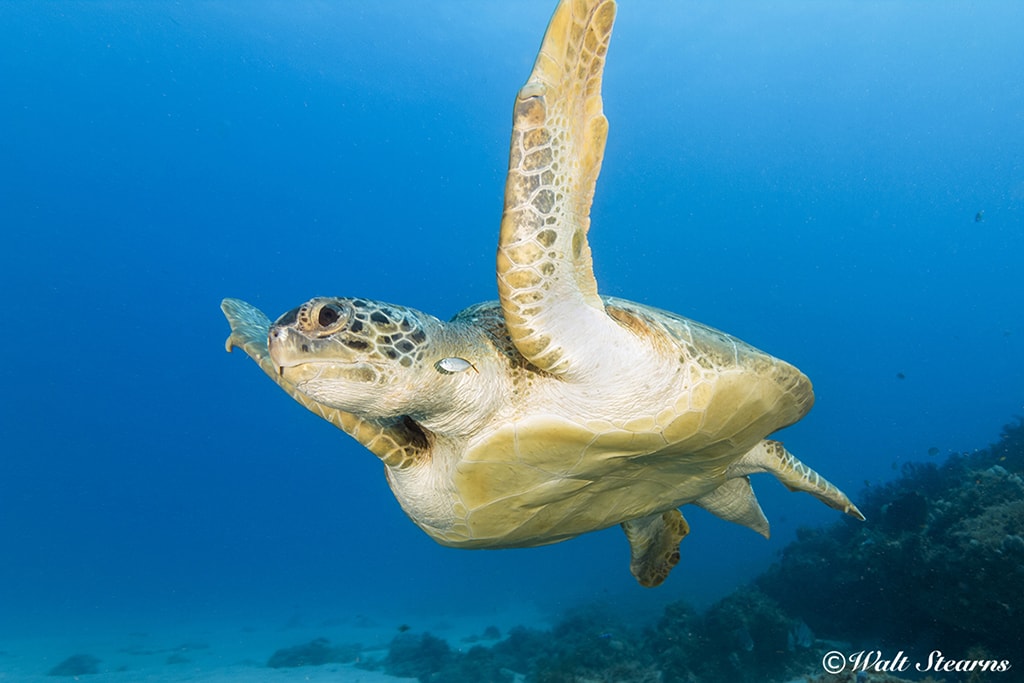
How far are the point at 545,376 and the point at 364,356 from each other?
34.1 inches

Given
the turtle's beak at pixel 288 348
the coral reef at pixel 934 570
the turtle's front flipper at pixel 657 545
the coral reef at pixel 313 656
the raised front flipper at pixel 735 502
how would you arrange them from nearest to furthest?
the turtle's beak at pixel 288 348 < the raised front flipper at pixel 735 502 < the turtle's front flipper at pixel 657 545 < the coral reef at pixel 934 570 < the coral reef at pixel 313 656

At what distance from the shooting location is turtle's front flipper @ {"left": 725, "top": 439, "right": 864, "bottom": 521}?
3402 millimetres

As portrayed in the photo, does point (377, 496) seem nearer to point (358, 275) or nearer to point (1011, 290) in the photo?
point (358, 275)

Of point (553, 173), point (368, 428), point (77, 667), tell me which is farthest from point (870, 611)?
point (77, 667)

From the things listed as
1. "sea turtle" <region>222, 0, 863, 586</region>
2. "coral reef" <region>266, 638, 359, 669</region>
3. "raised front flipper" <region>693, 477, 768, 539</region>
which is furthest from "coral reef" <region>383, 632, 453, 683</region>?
"sea turtle" <region>222, 0, 863, 586</region>

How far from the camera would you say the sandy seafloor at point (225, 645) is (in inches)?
479

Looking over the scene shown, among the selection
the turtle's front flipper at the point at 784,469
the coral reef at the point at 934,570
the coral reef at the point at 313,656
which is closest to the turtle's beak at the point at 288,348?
the turtle's front flipper at the point at 784,469

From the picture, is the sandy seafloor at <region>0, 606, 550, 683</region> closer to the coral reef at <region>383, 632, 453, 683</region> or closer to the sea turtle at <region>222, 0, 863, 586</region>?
the coral reef at <region>383, 632, 453, 683</region>

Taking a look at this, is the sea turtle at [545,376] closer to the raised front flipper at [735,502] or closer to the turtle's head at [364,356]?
the turtle's head at [364,356]

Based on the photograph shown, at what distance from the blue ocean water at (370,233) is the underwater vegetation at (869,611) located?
42.7ft

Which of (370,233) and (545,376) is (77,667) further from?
(370,233)

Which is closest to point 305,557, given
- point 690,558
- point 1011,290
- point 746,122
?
point 690,558

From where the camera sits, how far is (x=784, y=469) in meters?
3.54

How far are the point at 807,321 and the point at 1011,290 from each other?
100.0 feet
